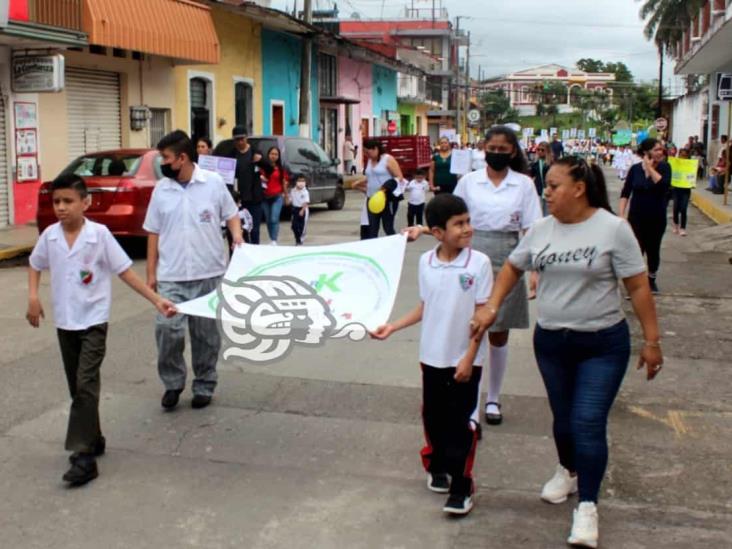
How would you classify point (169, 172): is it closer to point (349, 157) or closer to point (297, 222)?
point (297, 222)

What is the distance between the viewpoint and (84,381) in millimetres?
4793

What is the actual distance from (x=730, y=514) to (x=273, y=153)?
9.58 meters

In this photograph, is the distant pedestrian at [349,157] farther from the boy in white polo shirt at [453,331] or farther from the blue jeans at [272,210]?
the boy in white polo shirt at [453,331]

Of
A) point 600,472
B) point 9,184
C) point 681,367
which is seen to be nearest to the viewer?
point 600,472

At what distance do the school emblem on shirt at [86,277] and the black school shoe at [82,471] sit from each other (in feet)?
2.95

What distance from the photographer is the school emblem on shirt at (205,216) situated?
579 cm

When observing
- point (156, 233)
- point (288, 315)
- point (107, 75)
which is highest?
point (107, 75)

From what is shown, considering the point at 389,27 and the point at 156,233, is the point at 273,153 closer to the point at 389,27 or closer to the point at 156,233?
the point at 156,233

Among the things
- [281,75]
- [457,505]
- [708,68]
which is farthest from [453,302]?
[708,68]

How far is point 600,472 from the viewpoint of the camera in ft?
13.1

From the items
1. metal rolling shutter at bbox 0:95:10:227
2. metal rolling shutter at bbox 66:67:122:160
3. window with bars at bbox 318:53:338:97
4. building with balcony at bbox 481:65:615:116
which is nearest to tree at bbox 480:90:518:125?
building with balcony at bbox 481:65:615:116

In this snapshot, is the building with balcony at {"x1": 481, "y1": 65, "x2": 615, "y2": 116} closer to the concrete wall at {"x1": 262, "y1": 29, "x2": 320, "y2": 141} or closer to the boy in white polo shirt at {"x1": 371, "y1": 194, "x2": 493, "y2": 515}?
the concrete wall at {"x1": 262, "y1": 29, "x2": 320, "y2": 141}

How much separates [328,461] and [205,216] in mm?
1775

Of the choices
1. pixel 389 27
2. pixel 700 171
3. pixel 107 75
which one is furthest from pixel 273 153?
pixel 389 27
